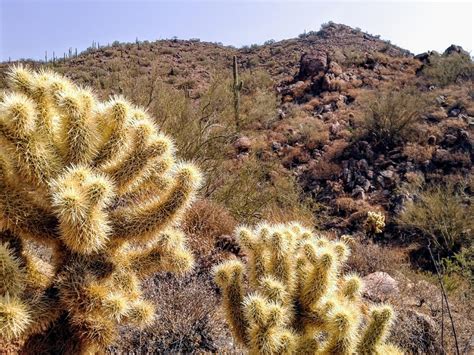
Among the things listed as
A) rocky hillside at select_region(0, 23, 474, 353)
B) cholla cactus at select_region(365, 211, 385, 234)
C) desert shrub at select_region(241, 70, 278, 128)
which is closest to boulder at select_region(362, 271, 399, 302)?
rocky hillside at select_region(0, 23, 474, 353)

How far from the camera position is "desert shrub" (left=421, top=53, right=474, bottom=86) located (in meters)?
20.2

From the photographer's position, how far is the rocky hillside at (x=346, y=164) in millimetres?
6004

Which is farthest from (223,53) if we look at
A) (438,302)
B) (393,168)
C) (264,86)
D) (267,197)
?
(438,302)

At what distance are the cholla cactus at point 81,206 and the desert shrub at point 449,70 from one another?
69.0ft

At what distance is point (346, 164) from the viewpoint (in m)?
14.8

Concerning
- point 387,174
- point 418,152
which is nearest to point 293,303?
point 387,174

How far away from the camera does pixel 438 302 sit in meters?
6.55

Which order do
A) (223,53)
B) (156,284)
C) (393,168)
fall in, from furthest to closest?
(223,53) → (393,168) → (156,284)

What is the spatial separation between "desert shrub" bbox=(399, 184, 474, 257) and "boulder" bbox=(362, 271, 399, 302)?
3.84 meters

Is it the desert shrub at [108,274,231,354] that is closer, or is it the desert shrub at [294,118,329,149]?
A: the desert shrub at [108,274,231,354]

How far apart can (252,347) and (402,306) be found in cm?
423

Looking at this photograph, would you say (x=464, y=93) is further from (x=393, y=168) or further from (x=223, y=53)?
(x=223, y=53)

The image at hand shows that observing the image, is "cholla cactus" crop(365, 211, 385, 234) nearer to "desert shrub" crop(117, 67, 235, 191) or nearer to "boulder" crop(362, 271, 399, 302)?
"boulder" crop(362, 271, 399, 302)

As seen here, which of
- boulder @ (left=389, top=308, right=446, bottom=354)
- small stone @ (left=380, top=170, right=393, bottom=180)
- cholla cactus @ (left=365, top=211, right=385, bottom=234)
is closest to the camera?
boulder @ (left=389, top=308, right=446, bottom=354)
